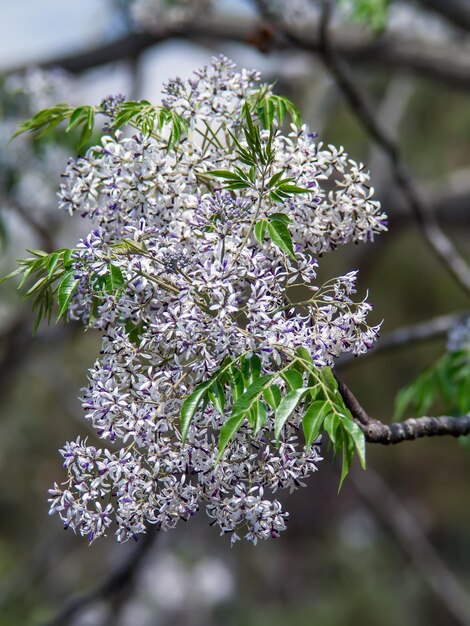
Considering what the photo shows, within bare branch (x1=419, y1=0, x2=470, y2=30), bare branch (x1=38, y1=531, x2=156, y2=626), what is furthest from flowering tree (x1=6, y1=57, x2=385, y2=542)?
bare branch (x1=419, y1=0, x2=470, y2=30)

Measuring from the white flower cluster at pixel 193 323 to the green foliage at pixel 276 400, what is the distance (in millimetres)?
25

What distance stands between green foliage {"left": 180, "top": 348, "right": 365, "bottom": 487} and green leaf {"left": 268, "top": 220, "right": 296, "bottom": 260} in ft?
0.82

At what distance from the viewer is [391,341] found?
5398 millimetres

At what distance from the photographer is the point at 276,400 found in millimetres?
1937

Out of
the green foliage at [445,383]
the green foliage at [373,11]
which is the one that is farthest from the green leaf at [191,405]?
the green foliage at [373,11]

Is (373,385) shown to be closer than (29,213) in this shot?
No

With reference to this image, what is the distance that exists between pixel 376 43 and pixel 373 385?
8203 millimetres

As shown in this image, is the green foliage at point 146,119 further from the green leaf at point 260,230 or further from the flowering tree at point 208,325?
the green leaf at point 260,230

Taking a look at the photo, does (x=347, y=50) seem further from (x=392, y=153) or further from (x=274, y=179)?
(x=274, y=179)

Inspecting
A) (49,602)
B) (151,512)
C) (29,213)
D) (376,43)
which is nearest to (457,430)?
(151,512)

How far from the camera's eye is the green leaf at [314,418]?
192 centimetres

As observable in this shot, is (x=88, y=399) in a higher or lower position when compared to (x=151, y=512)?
higher

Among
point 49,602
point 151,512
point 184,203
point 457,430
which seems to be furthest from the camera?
point 49,602

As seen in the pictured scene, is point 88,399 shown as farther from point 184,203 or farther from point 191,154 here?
point 191,154
